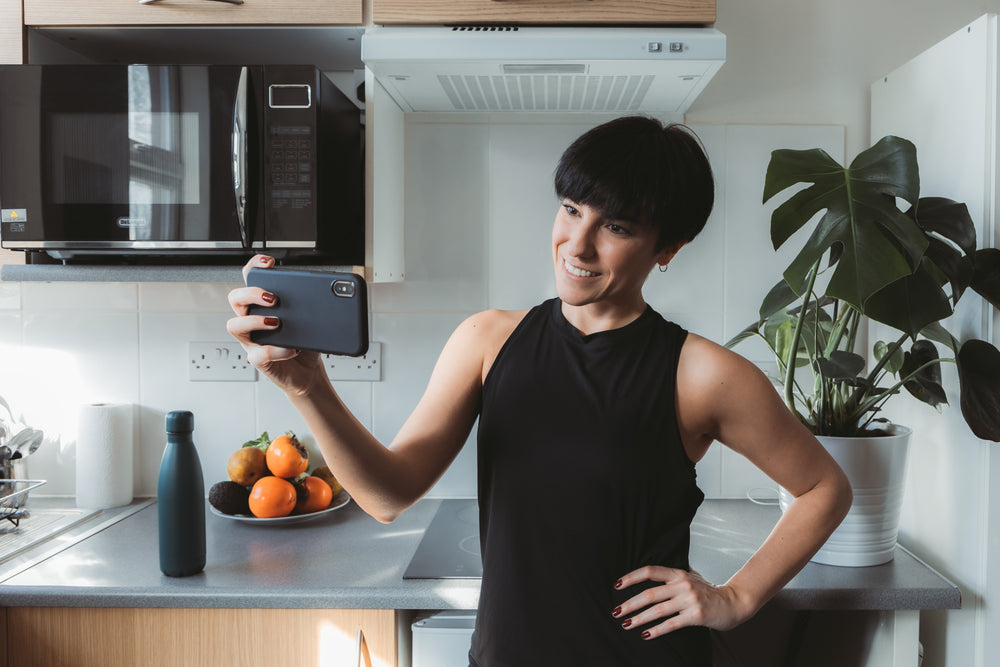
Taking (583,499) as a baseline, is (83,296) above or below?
above

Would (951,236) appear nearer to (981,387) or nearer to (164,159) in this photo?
(981,387)

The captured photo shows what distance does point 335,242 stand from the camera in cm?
139

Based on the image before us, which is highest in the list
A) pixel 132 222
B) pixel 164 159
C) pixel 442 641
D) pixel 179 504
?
pixel 164 159

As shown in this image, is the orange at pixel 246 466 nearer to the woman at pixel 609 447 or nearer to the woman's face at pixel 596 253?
the woman at pixel 609 447

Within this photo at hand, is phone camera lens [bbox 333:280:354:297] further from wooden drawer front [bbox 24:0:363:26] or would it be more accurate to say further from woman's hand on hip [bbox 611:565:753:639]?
wooden drawer front [bbox 24:0:363:26]

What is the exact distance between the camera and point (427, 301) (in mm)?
1714

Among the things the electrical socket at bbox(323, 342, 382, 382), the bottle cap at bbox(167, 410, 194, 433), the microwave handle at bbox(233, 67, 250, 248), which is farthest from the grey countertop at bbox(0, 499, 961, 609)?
the microwave handle at bbox(233, 67, 250, 248)

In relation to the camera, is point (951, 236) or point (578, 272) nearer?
point (578, 272)

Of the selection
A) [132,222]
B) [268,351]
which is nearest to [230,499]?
[132,222]

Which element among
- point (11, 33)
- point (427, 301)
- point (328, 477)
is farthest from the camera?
point (427, 301)

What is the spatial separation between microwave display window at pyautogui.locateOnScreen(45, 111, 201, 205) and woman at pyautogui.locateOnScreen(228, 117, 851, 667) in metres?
0.64

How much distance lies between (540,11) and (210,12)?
0.58m

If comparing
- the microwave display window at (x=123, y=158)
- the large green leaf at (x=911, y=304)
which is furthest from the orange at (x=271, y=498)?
the large green leaf at (x=911, y=304)

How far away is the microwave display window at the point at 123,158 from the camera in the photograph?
4.25 ft
